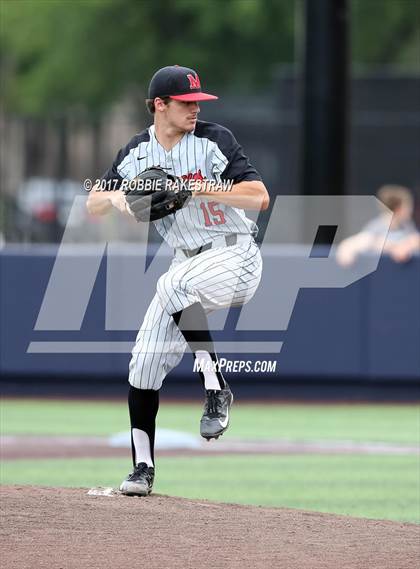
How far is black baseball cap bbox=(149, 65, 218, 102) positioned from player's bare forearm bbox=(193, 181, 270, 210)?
445 mm

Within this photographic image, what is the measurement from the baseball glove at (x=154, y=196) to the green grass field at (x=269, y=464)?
2.47m

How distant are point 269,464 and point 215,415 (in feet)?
11.4

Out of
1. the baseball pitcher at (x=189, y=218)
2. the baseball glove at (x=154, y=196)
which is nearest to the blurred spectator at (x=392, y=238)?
the baseball pitcher at (x=189, y=218)

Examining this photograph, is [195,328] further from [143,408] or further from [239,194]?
[239,194]

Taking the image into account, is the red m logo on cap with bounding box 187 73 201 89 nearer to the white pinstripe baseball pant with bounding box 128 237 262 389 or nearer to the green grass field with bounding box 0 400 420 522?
the white pinstripe baseball pant with bounding box 128 237 262 389

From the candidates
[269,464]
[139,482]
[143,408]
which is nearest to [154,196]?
[143,408]

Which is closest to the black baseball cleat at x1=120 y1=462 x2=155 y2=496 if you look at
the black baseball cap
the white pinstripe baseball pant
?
the white pinstripe baseball pant

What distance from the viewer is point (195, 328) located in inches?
277

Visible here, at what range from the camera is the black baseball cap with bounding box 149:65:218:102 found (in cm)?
686

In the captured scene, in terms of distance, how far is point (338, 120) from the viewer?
14555 mm

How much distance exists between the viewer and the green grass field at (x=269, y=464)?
888 cm

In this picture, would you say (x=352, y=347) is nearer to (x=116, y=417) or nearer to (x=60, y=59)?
(x=116, y=417)

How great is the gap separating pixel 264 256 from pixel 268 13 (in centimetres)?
1821

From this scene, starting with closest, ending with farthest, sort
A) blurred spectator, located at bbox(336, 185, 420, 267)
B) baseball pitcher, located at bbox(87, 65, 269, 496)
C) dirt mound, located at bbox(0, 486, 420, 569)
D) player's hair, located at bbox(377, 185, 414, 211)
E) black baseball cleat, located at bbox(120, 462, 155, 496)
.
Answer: dirt mound, located at bbox(0, 486, 420, 569), baseball pitcher, located at bbox(87, 65, 269, 496), black baseball cleat, located at bbox(120, 462, 155, 496), blurred spectator, located at bbox(336, 185, 420, 267), player's hair, located at bbox(377, 185, 414, 211)
